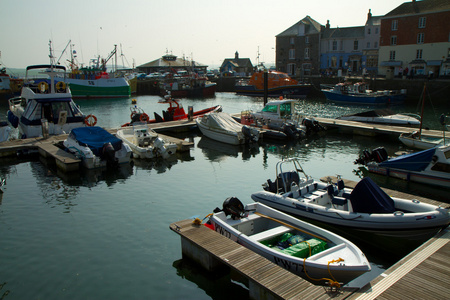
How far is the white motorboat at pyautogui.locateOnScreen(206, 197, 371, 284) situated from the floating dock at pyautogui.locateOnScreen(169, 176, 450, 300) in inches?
12.9

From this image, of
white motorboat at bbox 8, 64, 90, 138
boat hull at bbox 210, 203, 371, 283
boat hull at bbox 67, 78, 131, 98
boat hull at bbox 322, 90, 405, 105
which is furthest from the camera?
boat hull at bbox 67, 78, 131, 98

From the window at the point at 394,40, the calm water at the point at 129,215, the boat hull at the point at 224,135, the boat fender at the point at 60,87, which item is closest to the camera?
the calm water at the point at 129,215

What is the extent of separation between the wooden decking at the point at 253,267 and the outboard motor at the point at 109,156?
839 cm

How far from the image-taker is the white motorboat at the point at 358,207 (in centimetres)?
895

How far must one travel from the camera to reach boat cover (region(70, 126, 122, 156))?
17.1 metres

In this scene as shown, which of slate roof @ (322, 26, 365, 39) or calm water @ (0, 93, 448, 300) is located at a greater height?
slate roof @ (322, 26, 365, 39)

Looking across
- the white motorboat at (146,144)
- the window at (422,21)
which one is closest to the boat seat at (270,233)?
the white motorboat at (146,144)

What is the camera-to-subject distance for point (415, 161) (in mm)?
13977

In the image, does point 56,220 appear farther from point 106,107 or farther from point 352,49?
point 352,49

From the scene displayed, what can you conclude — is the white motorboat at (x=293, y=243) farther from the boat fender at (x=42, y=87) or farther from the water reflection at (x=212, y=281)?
the boat fender at (x=42, y=87)

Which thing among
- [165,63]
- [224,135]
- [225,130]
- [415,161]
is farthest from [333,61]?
[415,161]

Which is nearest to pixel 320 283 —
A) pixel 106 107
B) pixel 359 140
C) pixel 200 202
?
pixel 200 202

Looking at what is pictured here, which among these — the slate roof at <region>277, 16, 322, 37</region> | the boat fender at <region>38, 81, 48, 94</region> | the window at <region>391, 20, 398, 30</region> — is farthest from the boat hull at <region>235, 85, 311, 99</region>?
the boat fender at <region>38, 81, 48, 94</region>

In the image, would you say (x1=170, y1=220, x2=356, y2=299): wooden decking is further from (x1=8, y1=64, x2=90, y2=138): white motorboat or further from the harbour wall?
the harbour wall
